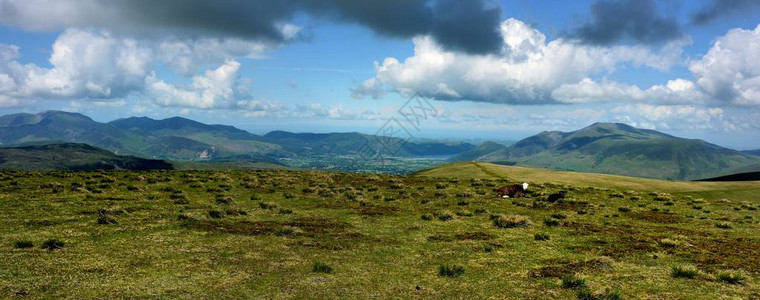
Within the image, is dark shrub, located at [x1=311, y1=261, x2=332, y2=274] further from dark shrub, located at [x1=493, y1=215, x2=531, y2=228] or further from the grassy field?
dark shrub, located at [x1=493, y1=215, x2=531, y2=228]

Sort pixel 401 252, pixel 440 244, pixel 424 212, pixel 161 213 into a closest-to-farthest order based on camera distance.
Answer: pixel 401 252
pixel 440 244
pixel 161 213
pixel 424 212

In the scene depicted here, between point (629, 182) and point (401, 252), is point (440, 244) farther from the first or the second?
point (629, 182)

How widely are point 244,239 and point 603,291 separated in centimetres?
1708

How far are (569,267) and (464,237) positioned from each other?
22.4 feet

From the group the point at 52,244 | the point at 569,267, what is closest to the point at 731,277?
the point at 569,267

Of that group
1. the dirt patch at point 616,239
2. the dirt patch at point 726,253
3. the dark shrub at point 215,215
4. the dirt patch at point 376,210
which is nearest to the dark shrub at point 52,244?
the dark shrub at point 215,215

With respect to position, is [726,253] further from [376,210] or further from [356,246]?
[376,210]

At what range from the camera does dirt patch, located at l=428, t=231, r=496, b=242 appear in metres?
23.4

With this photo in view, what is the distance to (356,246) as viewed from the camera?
21.4 m

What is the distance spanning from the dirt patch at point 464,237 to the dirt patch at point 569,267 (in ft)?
16.6

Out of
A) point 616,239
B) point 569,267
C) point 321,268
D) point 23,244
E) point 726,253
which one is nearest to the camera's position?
point 321,268

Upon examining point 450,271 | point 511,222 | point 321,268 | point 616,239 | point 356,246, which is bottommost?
point 356,246

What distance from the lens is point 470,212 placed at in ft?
106

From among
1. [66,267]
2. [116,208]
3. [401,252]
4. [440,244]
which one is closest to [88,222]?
[116,208]
